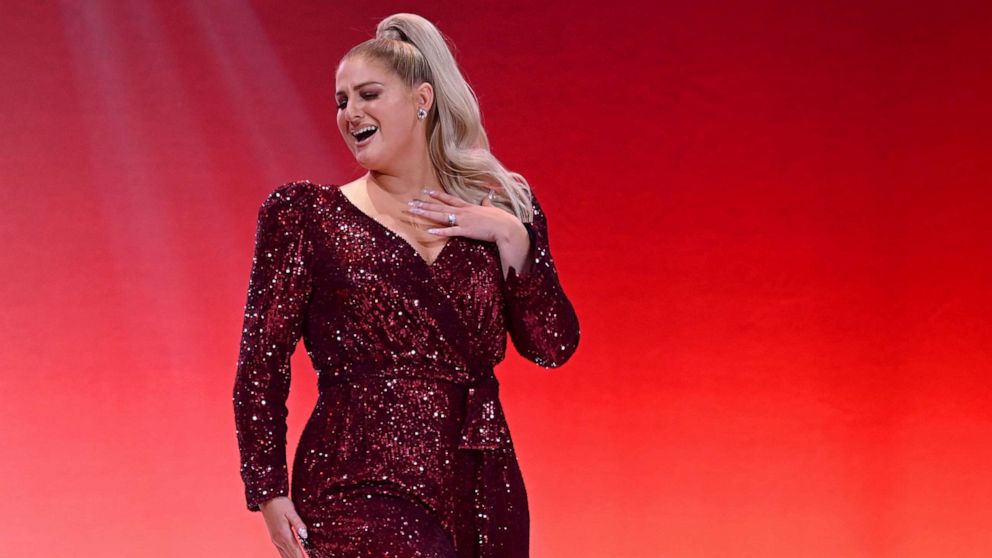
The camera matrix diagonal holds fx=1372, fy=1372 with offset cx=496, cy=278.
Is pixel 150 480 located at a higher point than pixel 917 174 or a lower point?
lower

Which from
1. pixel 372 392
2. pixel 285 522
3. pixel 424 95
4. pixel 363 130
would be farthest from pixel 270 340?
pixel 424 95

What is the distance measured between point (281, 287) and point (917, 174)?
2.10 m

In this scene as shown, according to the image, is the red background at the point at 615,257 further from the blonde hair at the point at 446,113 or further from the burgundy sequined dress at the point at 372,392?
the burgundy sequined dress at the point at 372,392

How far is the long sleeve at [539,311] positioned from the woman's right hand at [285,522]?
0.47 m

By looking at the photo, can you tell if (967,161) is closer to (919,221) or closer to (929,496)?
(919,221)

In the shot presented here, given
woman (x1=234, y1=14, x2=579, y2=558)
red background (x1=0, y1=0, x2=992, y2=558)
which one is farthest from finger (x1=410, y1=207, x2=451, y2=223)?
red background (x1=0, y1=0, x2=992, y2=558)

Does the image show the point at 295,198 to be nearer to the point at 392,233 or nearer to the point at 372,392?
the point at 392,233

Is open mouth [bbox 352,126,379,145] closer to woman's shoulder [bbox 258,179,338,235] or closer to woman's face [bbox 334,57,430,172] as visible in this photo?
woman's face [bbox 334,57,430,172]

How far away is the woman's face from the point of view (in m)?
2.26

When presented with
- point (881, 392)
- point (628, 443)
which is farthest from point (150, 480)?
point (881, 392)

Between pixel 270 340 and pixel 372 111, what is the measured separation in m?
0.42

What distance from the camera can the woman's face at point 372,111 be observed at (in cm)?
226

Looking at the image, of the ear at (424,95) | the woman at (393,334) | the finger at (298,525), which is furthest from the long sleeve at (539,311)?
the finger at (298,525)

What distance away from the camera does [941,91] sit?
3.63 metres
